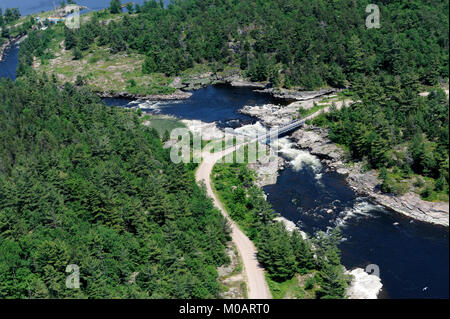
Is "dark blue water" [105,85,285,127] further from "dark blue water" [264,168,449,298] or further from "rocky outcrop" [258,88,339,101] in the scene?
"dark blue water" [264,168,449,298]

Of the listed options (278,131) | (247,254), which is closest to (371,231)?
(247,254)

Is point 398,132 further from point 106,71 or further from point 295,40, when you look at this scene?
point 106,71

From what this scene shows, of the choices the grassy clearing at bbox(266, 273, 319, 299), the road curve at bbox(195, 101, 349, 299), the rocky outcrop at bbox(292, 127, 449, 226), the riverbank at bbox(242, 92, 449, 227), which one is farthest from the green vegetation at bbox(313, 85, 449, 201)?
the road curve at bbox(195, 101, 349, 299)

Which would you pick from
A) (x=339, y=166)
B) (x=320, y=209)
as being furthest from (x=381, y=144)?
(x=320, y=209)

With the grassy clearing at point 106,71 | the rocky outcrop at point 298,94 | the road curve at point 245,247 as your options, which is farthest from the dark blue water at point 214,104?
the road curve at point 245,247

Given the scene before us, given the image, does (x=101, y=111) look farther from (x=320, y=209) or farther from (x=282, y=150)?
(x=320, y=209)

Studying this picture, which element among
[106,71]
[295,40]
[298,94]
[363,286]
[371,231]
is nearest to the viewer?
[363,286]

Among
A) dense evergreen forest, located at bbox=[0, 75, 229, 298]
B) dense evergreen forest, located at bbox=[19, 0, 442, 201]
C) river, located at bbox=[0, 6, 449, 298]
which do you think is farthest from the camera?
dense evergreen forest, located at bbox=[19, 0, 442, 201]
